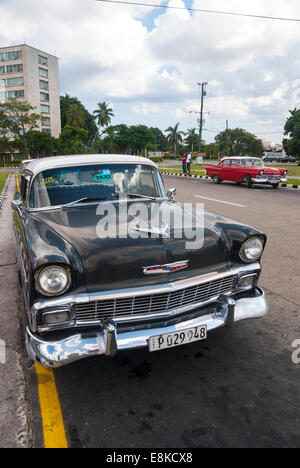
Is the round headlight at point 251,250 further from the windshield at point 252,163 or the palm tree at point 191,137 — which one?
the palm tree at point 191,137

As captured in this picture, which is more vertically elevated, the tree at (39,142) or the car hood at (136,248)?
the tree at (39,142)

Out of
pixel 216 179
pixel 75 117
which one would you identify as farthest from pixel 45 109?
pixel 216 179

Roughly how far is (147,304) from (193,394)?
29.0 inches

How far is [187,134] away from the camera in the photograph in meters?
90.8

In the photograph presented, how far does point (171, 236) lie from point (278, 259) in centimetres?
348

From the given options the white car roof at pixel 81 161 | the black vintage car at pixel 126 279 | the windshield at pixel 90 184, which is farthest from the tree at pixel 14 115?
the black vintage car at pixel 126 279

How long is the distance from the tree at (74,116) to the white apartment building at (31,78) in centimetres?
525

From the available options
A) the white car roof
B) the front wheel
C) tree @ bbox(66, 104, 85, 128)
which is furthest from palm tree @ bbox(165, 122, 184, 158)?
the white car roof

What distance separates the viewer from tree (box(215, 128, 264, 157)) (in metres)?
76.6

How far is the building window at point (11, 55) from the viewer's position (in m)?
61.1

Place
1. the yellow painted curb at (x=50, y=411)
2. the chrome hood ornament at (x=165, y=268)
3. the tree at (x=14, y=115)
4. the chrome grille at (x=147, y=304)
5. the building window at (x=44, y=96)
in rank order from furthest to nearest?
the building window at (x=44, y=96) < the tree at (x=14, y=115) < the chrome hood ornament at (x=165, y=268) < the chrome grille at (x=147, y=304) < the yellow painted curb at (x=50, y=411)

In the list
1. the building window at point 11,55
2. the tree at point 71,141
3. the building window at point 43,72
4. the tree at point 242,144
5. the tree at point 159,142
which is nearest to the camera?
the tree at point 71,141

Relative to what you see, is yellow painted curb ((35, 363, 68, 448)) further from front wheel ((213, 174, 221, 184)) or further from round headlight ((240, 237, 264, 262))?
front wheel ((213, 174, 221, 184))

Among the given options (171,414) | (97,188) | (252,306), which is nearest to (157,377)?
(171,414)
